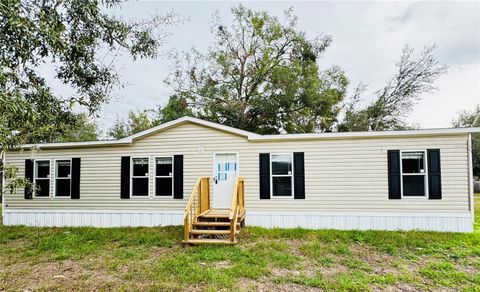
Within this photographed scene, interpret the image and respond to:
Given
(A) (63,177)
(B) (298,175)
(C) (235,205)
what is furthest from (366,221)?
(A) (63,177)

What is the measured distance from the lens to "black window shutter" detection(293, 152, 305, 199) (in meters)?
7.75

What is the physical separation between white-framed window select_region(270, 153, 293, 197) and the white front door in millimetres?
1082

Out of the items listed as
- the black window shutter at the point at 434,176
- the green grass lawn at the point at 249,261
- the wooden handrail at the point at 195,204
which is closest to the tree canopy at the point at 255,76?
the wooden handrail at the point at 195,204

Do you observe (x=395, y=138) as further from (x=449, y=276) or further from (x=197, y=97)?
(x=197, y=97)

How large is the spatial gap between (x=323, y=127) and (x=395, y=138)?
9356 millimetres

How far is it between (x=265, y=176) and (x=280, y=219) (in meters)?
1.27

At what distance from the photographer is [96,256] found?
585 cm

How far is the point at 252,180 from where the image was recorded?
26.2ft

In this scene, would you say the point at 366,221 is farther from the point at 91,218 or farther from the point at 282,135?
the point at 91,218

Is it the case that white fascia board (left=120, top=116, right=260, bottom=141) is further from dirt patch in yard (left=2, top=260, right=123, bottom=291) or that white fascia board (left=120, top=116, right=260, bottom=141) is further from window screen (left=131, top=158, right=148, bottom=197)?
dirt patch in yard (left=2, top=260, right=123, bottom=291)

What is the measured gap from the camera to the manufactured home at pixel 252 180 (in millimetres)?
7074

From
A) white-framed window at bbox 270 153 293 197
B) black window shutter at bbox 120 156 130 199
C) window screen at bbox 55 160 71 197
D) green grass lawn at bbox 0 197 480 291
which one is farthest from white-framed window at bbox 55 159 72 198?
white-framed window at bbox 270 153 293 197

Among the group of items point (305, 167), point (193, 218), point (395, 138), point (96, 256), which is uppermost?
point (395, 138)

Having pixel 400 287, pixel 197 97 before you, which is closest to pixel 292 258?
pixel 400 287
